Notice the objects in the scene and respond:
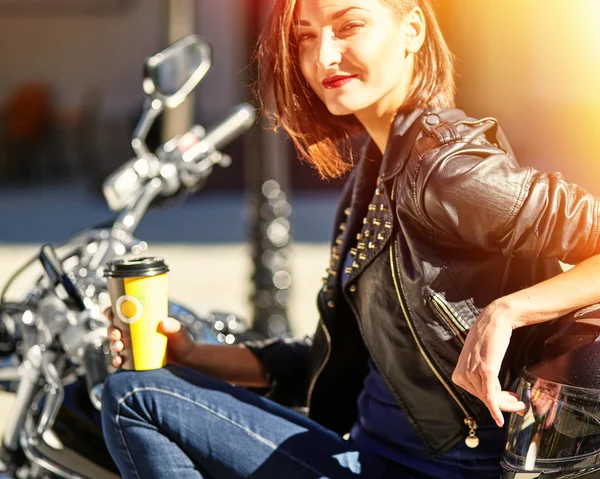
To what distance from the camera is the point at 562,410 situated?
1.51 meters

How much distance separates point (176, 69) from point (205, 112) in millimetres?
10694

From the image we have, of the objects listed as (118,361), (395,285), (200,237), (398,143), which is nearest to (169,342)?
(118,361)

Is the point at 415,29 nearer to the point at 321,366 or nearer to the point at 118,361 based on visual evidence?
the point at 321,366

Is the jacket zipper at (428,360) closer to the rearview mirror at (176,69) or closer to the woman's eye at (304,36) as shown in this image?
the woman's eye at (304,36)

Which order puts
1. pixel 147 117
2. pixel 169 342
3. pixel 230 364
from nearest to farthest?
pixel 169 342
pixel 230 364
pixel 147 117

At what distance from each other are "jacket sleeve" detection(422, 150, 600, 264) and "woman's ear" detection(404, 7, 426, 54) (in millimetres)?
345

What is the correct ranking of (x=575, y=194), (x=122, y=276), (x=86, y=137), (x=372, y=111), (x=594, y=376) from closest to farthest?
(x=594, y=376), (x=575, y=194), (x=122, y=276), (x=372, y=111), (x=86, y=137)

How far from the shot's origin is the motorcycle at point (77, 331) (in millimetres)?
2004

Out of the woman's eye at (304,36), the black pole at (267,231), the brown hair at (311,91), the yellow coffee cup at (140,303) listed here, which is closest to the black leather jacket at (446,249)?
the brown hair at (311,91)

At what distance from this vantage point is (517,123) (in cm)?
1098

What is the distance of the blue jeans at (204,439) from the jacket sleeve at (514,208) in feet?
1.67

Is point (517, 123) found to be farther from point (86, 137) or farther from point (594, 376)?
point (594, 376)

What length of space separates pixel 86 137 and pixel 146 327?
38.6ft

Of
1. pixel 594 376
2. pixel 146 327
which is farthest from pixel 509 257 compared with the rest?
pixel 146 327
